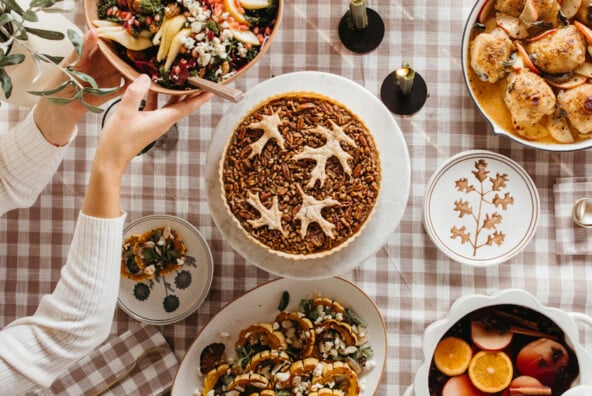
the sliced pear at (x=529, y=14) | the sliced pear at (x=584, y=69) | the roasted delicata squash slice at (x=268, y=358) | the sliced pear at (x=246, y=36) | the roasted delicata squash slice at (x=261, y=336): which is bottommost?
the roasted delicata squash slice at (x=268, y=358)

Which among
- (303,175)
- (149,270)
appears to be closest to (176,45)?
(303,175)

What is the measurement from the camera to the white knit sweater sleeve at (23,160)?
4.92 ft

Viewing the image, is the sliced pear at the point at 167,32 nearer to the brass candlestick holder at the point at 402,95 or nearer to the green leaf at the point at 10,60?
the green leaf at the point at 10,60

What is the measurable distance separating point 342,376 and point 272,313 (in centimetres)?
26

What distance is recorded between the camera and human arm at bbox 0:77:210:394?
132cm

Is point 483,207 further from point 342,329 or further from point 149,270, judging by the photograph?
point 149,270

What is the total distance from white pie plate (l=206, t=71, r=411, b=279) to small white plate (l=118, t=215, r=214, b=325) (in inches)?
7.1

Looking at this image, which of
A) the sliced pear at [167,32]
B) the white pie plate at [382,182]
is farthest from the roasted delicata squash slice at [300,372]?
the sliced pear at [167,32]

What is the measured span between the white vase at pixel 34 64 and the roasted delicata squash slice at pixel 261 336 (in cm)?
82

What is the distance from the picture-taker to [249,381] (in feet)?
5.54

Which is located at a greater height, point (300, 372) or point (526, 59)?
point (526, 59)

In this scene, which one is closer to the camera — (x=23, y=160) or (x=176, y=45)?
(x=176, y=45)

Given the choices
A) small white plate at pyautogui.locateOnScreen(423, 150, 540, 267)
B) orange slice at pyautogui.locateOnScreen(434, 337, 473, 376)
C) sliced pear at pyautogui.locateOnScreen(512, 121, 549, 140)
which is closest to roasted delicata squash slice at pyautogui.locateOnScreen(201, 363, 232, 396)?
orange slice at pyautogui.locateOnScreen(434, 337, 473, 376)

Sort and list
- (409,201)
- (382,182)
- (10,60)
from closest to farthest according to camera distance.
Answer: (10,60)
(382,182)
(409,201)
